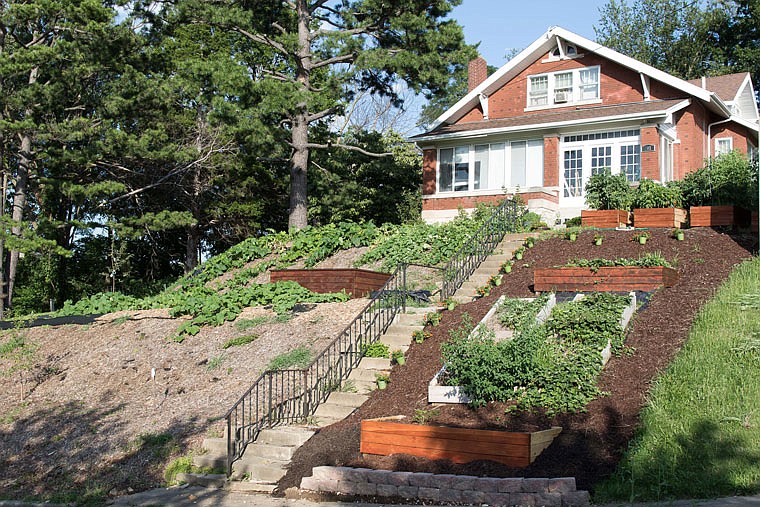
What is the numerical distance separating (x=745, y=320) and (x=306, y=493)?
599 centimetres

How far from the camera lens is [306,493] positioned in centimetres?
883

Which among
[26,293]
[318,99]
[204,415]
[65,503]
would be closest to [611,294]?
[204,415]

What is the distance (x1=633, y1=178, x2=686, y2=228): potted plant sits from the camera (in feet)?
55.5

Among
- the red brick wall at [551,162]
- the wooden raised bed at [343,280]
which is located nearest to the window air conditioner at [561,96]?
the red brick wall at [551,162]

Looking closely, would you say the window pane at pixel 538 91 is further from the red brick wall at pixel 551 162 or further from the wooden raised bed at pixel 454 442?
the wooden raised bed at pixel 454 442

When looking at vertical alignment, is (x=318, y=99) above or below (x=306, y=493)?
above

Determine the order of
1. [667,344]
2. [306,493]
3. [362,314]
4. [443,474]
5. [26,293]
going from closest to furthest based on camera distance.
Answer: [443,474], [306,493], [667,344], [362,314], [26,293]

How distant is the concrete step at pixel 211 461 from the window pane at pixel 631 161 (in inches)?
626

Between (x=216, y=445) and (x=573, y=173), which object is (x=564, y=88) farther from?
(x=216, y=445)

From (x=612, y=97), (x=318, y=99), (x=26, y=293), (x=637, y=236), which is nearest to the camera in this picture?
(x=637, y=236)

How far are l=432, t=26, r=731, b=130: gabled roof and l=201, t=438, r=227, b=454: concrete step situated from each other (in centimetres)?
1800

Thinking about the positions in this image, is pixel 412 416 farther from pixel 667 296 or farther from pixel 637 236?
pixel 637 236

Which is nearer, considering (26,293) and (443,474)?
(443,474)

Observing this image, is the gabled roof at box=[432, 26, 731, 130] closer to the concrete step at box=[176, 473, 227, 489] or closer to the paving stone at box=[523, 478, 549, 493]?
the paving stone at box=[523, 478, 549, 493]
